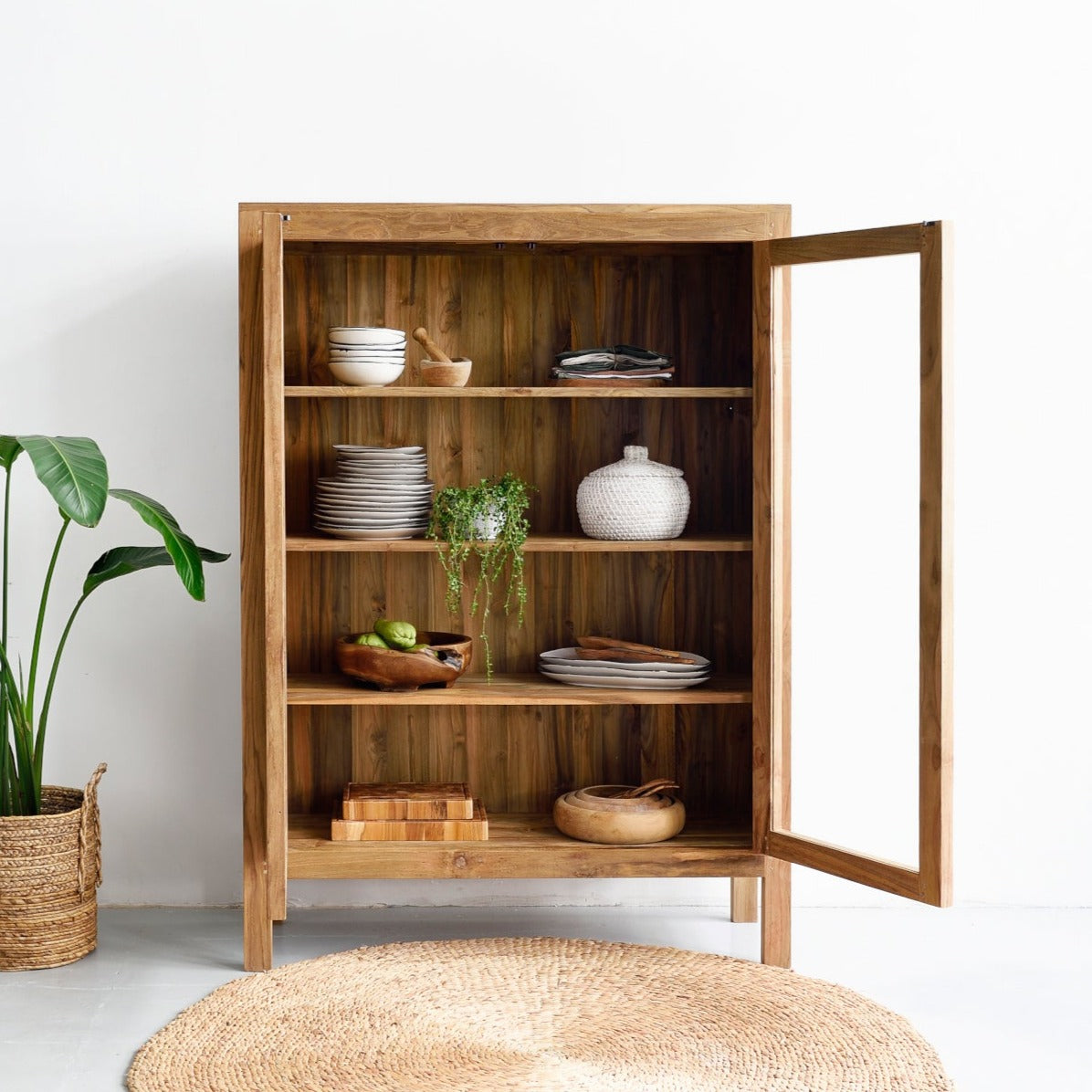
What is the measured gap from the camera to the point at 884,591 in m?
2.97

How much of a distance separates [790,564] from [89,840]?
183 cm

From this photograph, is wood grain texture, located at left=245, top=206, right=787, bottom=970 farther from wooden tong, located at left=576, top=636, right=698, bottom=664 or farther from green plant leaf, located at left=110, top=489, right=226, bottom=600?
green plant leaf, located at left=110, top=489, right=226, bottom=600

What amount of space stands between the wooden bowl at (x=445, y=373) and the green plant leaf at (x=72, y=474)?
31.5 inches

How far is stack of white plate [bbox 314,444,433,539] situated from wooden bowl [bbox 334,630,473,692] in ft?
0.94

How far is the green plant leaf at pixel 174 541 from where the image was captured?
2.85 meters

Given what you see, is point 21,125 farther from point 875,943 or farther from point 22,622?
point 875,943

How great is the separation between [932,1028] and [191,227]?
106 inches

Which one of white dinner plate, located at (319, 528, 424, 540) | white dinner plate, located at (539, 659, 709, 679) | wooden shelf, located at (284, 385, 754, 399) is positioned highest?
wooden shelf, located at (284, 385, 754, 399)

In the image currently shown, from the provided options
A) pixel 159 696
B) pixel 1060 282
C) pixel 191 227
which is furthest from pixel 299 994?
pixel 1060 282

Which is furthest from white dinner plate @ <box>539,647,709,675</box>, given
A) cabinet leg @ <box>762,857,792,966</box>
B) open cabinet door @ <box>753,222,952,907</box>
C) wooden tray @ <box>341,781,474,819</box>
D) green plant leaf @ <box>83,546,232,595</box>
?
green plant leaf @ <box>83,546,232,595</box>

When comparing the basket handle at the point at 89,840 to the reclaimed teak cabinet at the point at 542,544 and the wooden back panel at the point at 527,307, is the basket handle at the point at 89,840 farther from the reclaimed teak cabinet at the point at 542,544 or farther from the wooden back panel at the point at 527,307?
the wooden back panel at the point at 527,307

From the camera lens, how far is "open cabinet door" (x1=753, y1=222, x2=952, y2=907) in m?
2.76

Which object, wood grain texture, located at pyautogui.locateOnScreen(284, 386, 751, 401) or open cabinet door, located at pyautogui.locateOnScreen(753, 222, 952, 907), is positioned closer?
open cabinet door, located at pyautogui.locateOnScreen(753, 222, 952, 907)

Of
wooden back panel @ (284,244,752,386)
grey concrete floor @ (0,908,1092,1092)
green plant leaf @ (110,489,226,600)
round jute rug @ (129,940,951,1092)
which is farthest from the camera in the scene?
wooden back panel @ (284,244,752,386)
